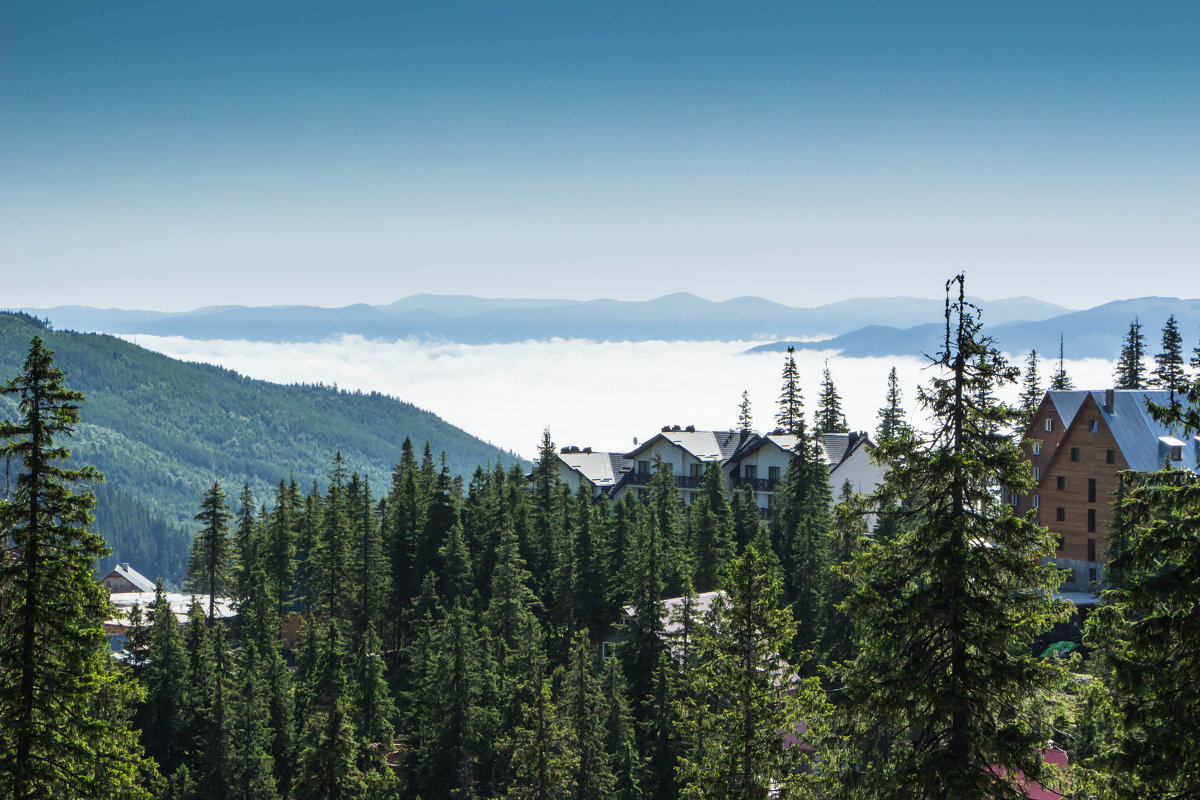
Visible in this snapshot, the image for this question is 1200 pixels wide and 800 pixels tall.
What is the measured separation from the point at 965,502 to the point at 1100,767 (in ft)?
17.1

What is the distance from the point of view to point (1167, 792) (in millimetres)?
17906

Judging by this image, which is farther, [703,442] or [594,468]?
[594,468]

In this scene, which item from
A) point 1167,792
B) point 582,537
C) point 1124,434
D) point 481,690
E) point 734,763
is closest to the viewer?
point 1167,792

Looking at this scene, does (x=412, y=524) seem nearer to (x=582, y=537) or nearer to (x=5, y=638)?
(x=582, y=537)

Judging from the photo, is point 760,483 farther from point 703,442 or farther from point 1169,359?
point 1169,359

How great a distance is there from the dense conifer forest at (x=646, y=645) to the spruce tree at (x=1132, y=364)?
1451 inches

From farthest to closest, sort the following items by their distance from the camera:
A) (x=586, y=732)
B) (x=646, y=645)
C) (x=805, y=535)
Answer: (x=805, y=535), (x=646, y=645), (x=586, y=732)

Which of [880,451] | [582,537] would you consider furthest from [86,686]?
[582,537]

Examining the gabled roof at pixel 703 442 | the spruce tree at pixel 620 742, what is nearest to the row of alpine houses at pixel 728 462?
the gabled roof at pixel 703 442

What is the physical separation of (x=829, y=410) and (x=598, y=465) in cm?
2811

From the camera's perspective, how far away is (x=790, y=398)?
95.4m

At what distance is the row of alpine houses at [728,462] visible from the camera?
100688 mm

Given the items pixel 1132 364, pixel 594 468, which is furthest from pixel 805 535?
pixel 1132 364

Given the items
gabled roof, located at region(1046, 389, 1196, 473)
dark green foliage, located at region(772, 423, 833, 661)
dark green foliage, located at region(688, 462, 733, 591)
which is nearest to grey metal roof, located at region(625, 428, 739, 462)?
dark green foliage, located at region(772, 423, 833, 661)
